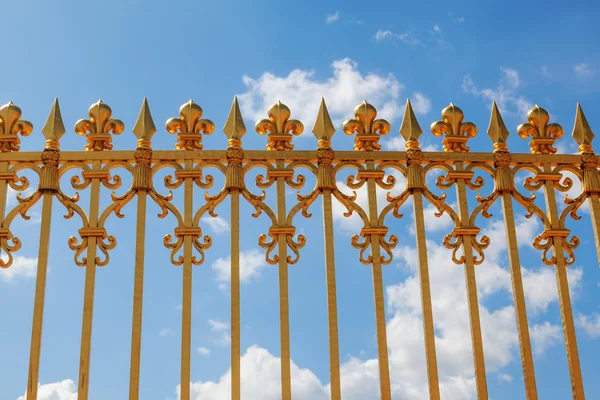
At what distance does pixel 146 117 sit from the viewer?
28.9 feet

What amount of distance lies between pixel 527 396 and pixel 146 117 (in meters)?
4.17

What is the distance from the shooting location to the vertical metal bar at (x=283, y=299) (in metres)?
7.98

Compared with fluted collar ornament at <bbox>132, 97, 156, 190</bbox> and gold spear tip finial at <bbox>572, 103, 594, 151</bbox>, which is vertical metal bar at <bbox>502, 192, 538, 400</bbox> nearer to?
gold spear tip finial at <bbox>572, 103, 594, 151</bbox>

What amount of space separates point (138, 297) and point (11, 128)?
2042 millimetres

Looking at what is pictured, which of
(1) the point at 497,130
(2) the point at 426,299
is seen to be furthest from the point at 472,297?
(1) the point at 497,130

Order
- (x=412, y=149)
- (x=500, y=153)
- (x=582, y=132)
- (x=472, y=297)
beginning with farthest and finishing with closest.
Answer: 1. (x=582, y=132)
2. (x=500, y=153)
3. (x=412, y=149)
4. (x=472, y=297)

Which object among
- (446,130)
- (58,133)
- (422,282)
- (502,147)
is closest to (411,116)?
(446,130)

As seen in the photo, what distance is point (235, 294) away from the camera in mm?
8188

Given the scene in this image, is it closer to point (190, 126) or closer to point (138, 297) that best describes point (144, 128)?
point (190, 126)

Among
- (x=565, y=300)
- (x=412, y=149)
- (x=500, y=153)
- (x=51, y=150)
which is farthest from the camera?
(x=500, y=153)

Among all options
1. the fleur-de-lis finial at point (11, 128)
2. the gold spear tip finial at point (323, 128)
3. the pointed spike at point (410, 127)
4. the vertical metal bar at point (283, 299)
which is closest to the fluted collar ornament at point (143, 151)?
the fleur-de-lis finial at point (11, 128)

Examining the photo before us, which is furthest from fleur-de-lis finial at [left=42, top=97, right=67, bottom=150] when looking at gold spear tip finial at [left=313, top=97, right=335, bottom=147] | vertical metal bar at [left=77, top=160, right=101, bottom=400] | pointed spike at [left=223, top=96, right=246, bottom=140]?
gold spear tip finial at [left=313, top=97, right=335, bottom=147]

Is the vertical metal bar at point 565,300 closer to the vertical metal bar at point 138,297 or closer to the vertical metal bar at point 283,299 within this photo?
the vertical metal bar at point 283,299

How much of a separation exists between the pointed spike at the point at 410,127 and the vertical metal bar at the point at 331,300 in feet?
3.04
